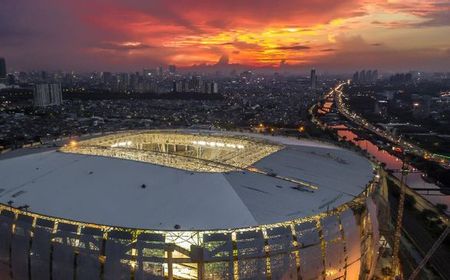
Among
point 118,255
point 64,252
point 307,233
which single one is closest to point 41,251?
point 64,252

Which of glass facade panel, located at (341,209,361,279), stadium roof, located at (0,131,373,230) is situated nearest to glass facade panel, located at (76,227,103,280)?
stadium roof, located at (0,131,373,230)

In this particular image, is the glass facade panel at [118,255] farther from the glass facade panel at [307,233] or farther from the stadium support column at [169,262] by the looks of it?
the glass facade panel at [307,233]

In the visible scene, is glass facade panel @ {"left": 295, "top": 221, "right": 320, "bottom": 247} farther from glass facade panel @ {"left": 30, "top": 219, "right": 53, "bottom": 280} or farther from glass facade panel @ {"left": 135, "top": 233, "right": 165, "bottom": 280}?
glass facade panel @ {"left": 30, "top": 219, "right": 53, "bottom": 280}

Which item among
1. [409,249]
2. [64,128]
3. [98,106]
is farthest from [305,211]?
[98,106]

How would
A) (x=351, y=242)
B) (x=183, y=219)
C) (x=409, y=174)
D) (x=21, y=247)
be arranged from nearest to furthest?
(x=183, y=219) → (x=21, y=247) → (x=351, y=242) → (x=409, y=174)

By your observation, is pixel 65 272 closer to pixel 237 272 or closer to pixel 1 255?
pixel 1 255

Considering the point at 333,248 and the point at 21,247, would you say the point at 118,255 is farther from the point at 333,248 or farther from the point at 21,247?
the point at 333,248
